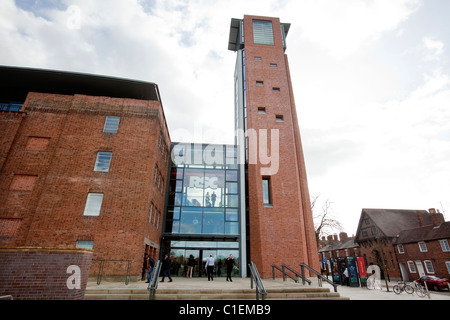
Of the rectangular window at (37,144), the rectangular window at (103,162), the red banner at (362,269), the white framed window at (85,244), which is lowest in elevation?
the red banner at (362,269)

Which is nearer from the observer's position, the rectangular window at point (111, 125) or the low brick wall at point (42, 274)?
the low brick wall at point (42, 274)

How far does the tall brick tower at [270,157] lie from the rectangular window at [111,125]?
9.75 meters

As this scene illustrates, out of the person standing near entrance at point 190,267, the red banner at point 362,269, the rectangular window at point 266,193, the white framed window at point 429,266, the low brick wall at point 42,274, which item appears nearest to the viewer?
the low brick wall at point 42,274

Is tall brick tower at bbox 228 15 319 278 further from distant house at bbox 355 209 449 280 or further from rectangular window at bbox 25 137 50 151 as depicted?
distant house at bbox 355 209 449 280

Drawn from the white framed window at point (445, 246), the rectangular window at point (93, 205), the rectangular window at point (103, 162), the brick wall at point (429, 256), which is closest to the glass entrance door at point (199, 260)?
the rectangular window at point (93, 205)

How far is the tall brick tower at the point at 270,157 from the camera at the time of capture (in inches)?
642

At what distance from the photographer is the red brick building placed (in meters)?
12.9

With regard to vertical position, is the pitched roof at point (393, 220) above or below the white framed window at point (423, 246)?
above

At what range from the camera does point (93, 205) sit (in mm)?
13727

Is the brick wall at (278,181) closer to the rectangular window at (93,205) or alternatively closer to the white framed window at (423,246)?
the rectangular window at (93,205)

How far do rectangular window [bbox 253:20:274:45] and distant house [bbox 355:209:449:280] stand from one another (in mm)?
27344

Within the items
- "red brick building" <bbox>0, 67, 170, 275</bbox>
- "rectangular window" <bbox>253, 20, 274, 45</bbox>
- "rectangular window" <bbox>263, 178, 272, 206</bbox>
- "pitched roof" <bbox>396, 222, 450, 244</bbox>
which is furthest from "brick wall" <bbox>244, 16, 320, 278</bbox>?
"pitched roof" <bbox>396, 222, 450, 244</bbox>

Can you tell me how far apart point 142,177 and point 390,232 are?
36.8 m
